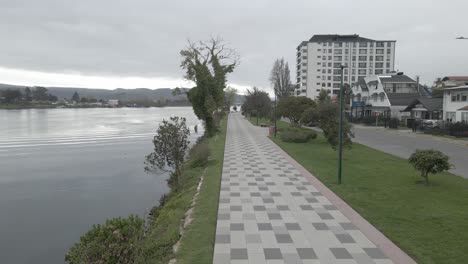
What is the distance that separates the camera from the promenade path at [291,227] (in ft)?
20.2

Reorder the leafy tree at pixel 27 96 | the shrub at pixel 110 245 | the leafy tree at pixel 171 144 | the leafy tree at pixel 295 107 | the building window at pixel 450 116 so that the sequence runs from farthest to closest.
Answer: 1. the leafy tree at pixel 27 96
2. the building window at pixel 450 116
3. the leafy tree at pixel 295 107
4. the leafy tree at pixel 171 144
5. the shrub at pixel 110 245

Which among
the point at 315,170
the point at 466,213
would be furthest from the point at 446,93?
the point at 466,213

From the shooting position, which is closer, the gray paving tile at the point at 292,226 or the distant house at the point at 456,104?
the gray paving tile at the point at 292,226

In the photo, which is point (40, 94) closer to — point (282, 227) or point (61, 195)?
point (61, 195)

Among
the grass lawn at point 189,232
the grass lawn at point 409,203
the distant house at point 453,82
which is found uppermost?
the distant house at point 453,82

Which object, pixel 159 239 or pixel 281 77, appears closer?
pixel 159 239

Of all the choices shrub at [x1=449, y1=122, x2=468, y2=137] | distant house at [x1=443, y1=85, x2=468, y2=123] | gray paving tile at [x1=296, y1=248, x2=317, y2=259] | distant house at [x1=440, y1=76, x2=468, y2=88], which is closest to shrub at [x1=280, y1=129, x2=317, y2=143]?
shrub at [x1=449, y1=122, x2=468, y2=137]

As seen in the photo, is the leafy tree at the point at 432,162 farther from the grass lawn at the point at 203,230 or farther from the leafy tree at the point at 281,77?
the leafy tree at the point at 281,77

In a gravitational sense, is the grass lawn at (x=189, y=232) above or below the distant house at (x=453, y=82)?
below

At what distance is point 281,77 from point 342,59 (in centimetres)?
3125

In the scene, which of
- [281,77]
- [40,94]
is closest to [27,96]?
[40,94]

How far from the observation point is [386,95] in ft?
177

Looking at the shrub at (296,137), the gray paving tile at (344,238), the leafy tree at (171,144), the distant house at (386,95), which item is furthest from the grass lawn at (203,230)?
the distant house at (386,95)

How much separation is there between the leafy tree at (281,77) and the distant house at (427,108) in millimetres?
43714
